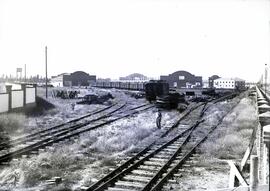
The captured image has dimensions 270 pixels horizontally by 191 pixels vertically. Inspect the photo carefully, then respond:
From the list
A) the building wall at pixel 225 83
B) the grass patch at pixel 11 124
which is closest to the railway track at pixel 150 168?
the grass patch at pixel 11 124

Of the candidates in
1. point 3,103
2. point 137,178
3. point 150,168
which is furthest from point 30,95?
point 137,178

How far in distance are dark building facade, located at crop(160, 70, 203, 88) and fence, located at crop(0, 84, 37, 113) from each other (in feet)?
212

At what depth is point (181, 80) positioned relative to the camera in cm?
8806

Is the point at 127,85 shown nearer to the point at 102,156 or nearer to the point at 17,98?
the point at 17,98

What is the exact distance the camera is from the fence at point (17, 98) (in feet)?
65.0

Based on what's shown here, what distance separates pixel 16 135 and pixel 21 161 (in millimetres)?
4771

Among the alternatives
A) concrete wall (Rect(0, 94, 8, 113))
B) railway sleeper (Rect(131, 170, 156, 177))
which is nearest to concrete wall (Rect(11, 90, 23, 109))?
concrete wall (Rect(0, 94, 8, 113))

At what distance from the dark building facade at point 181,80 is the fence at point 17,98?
6471 centimetres

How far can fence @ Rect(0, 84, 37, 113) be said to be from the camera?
65.0 feet

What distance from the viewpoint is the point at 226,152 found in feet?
37.5

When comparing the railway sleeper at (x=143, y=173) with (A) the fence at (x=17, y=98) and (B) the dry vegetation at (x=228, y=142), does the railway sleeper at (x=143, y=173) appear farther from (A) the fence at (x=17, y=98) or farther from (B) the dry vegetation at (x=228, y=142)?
(A) the fence at (x=17, y=98)

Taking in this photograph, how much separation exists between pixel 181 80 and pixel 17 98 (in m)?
69.5

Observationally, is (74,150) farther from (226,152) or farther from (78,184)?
(226,152)

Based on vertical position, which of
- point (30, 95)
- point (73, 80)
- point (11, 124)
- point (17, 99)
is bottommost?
point (11, 124)
